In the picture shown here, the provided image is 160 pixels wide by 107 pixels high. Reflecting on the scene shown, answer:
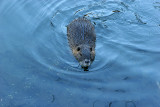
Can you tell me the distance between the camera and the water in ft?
16.5

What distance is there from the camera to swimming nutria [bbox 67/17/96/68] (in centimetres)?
607

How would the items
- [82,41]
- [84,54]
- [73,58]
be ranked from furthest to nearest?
[82,41], [73,58], [84,54]

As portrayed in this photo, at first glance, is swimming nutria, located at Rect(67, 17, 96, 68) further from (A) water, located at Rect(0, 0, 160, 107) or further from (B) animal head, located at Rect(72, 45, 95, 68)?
(A) water, located at Rect(0, 0, 160, 107)

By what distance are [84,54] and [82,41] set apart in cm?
76

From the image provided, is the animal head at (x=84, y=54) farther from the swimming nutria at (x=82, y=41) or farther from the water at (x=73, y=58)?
the water at (x=73, y=58)

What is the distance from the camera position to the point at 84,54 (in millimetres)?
6090

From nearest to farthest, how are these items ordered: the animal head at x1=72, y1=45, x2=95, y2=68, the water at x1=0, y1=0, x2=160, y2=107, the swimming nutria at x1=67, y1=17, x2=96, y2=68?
the water at x1=0, y1=0, x2=160, y2=107
the animal head at x1=72, y1=45, x2=95, y2=68
the swimming nutria at x1=67, y1=17, x2=96, y2=68

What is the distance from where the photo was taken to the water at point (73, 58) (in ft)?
16.5

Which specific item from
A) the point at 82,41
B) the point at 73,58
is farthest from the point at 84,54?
the point at 82,41

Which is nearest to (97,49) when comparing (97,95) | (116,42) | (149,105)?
(116,42)

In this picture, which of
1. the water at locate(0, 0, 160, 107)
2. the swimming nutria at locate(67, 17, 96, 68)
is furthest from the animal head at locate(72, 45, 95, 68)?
the water at locate(0, 0, 160, 107)

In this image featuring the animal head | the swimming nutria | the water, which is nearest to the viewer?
the water

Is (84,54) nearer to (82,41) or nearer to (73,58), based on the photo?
(73,58)

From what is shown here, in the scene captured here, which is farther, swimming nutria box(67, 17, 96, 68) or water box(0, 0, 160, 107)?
swimming nutria box(67, 17, 96, 68)
